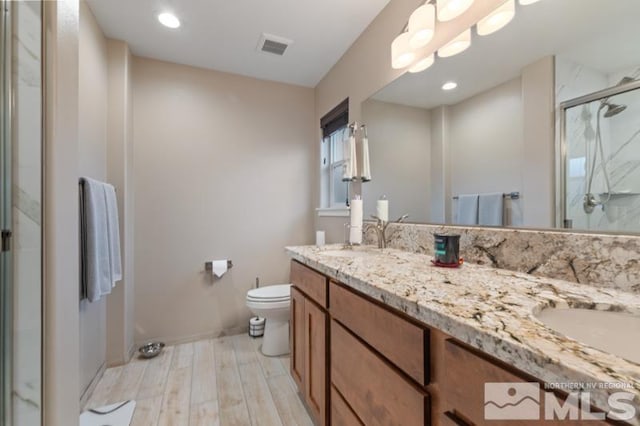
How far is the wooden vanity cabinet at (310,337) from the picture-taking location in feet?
3.96

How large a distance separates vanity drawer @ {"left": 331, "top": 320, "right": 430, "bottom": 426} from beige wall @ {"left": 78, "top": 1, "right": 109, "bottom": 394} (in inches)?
61.1

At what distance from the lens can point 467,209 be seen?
4.15 ft

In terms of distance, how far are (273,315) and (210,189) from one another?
4.12 feet

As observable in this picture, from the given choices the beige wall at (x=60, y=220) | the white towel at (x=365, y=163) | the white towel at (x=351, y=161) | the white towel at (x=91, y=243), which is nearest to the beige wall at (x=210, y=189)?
the white towel at (x=91, y=243)

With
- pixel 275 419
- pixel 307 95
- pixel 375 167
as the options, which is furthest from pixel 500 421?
pixel 307 95

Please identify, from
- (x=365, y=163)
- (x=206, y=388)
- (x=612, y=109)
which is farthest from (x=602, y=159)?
(x=206, y=388)

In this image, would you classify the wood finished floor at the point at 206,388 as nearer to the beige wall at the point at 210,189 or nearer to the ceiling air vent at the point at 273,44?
the beige wall at the point at 210,189

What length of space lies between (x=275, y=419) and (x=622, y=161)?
1837 mm

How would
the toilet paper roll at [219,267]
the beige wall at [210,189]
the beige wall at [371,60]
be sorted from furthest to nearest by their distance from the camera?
the toilet paper roll at [219,267]
the beige wall at [210,189]
the beige wall at [371,60]

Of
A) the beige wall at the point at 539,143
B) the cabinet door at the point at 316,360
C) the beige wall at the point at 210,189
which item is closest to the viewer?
the beige wall at the point at 539,143

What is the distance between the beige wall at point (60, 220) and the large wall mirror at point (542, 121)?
153 centimetres

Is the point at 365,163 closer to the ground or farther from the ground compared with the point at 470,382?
farther from the ground

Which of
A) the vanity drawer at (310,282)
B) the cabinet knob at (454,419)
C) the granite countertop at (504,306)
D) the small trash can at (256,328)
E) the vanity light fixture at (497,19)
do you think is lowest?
the small trash can at (256,328)
